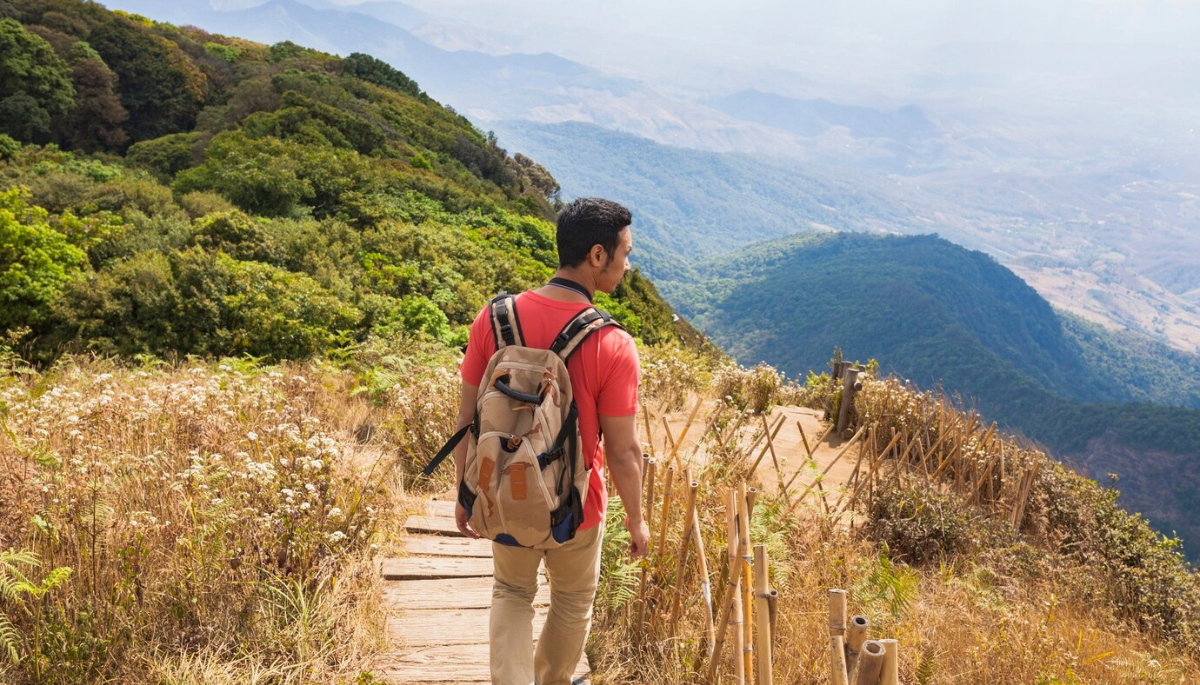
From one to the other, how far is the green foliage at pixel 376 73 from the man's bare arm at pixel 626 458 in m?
39.5

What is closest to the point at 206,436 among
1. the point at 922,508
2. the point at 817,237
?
the point at 922,508

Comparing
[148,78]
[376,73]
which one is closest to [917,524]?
[148,78]

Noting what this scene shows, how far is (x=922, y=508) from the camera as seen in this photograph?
5.32 metres

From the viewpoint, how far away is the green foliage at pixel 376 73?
122 ft

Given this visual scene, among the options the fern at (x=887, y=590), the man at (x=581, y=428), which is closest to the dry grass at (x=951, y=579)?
the fern at (x=887, y=590)

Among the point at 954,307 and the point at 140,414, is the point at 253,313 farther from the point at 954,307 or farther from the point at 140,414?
the point at 954,307

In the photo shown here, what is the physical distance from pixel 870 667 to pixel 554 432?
42.4 inches

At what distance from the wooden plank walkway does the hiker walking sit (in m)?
Result: 0.51

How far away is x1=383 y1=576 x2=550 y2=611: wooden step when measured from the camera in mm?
3012

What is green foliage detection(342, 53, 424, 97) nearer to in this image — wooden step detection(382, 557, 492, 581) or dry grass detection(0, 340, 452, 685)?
dry grass detection(0, 340, 452, 685)

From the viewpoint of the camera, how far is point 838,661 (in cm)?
187

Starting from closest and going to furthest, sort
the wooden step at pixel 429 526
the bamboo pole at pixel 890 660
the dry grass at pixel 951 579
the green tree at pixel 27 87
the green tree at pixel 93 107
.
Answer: the bamboo pole at pixel 890 660
the dry grass at pixel 951 579
the wooden step at pixel 429 526
the green tree at pixel 27 87
the green tree at pixel 93 107

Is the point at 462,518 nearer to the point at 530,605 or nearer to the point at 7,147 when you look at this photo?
the point at 530,605

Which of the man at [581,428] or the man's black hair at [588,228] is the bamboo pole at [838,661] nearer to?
the man at [581,428]
